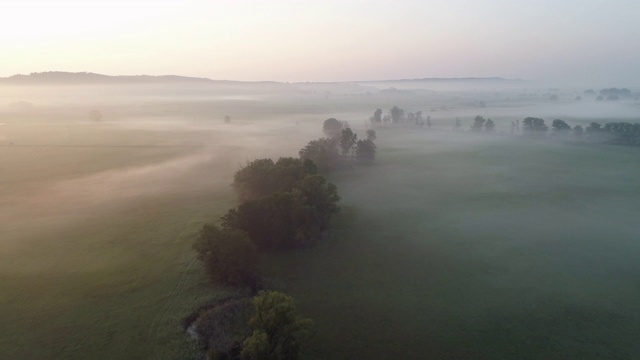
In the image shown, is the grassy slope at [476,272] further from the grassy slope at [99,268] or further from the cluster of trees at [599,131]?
the cluster of trees at [599,131]

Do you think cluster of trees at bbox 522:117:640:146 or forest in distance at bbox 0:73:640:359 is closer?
forest in distance at bbox 0:73:640:359

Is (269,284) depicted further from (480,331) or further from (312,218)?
(480,331)

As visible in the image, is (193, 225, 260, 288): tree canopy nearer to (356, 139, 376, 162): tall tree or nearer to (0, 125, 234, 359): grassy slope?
(0, 125, 234, 359): grassy slope

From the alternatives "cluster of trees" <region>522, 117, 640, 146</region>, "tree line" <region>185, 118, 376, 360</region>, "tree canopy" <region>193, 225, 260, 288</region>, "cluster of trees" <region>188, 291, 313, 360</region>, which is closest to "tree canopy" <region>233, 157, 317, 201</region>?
"tree line" <region>185, 118, 376, 360</region>

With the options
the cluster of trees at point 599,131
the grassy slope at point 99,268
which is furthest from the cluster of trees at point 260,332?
the cluster of trees at point 599,131

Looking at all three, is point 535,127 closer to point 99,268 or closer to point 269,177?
point 269,177

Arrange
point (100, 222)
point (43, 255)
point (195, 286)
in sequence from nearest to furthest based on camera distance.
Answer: point (195, 286) < point (43, 255) < point (100, 222)

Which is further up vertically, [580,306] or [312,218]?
[312,218]

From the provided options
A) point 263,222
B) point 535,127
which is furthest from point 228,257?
point 535,127

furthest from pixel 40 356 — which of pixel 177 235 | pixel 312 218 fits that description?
pixel 312 218
